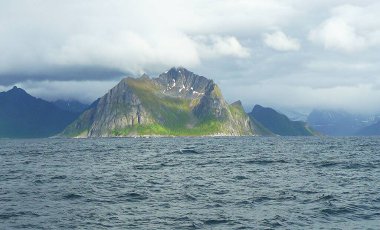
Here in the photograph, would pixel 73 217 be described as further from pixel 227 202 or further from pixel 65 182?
pixel 65 182

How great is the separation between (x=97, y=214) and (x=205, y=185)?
2072cm

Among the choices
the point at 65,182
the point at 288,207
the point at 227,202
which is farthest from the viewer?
the point at 65,182

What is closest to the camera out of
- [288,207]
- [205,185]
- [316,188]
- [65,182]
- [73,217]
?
[73,217]

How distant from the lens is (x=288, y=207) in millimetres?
39906

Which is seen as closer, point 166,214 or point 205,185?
point 166,214

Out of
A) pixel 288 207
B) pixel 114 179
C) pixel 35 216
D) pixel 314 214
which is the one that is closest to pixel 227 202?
pixel 288 207

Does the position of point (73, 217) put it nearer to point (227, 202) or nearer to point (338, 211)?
point (227, 202)

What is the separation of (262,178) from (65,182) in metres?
27.8

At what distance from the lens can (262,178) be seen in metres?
62.4

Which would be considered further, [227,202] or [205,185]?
[205,185]

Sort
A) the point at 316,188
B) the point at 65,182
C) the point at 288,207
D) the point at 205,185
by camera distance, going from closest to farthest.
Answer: the point at 288,207
the point at 316,188
the point at 205,185
the point at 65,182

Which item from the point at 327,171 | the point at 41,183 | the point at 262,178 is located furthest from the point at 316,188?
the point at 41,183

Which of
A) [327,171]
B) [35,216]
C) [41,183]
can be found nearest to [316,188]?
[327,171]

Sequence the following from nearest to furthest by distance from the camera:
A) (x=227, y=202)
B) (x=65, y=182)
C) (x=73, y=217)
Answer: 1. (x=73, y=217)
2. (x=227, y=202)
3. (x=65, y=182)
